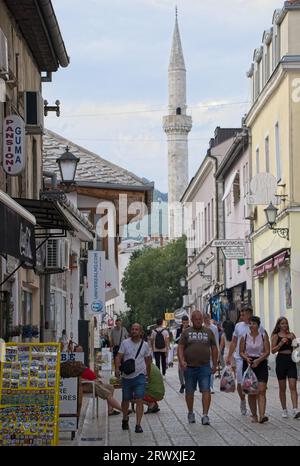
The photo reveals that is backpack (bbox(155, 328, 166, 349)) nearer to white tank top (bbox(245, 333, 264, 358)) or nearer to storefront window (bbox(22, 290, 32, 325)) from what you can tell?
storefront window (bbox(22, 290, 32, 325))

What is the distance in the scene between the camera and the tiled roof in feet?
120

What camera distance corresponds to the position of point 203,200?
6631 cm

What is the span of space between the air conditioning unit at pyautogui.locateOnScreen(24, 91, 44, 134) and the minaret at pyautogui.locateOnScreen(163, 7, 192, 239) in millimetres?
121279

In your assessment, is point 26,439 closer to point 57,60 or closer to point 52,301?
point 57,60

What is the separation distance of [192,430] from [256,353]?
240 cm

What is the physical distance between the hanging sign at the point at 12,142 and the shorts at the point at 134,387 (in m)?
4.20

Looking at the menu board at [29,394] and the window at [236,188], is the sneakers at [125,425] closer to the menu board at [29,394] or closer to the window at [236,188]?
the menu board at [29,394]

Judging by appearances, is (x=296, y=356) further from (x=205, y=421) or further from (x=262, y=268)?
(x=262, y=268)

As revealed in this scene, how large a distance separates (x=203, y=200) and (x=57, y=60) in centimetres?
3914

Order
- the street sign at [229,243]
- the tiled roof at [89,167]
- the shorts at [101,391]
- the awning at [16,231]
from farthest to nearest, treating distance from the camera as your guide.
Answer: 1. the street sign at [229,243]
2. the tiled roof at [89,167]
3. the shorts at [101,391]
4. the awning at [16,231]

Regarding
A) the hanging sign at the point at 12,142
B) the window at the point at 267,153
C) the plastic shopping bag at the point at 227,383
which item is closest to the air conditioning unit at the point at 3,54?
the hanging sign at the point at 12,142

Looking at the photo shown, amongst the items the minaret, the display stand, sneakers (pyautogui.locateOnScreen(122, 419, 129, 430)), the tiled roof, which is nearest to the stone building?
the display stand

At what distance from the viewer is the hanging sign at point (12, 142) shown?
20297 millimetres
